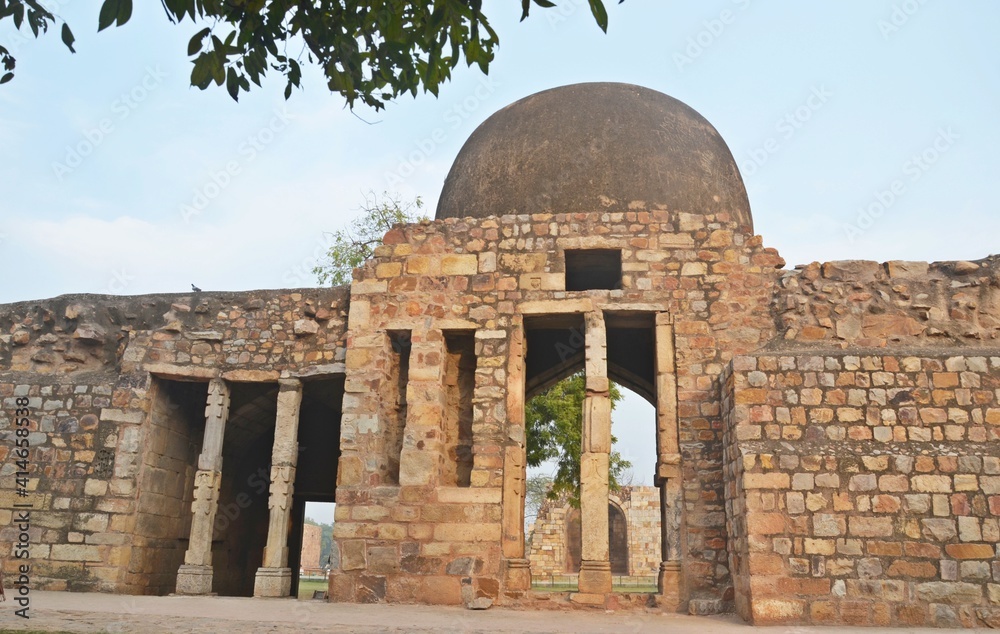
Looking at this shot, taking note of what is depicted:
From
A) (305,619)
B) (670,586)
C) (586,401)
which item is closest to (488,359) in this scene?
(586,401)

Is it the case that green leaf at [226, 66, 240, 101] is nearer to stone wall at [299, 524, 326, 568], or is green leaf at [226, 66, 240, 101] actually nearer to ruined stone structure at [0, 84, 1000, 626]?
ruined stone structure at [0, 84, 1000, 626]

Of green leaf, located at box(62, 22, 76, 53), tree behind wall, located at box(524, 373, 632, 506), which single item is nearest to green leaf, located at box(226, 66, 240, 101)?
green leaf, located at box(62, 22, 76, 53)

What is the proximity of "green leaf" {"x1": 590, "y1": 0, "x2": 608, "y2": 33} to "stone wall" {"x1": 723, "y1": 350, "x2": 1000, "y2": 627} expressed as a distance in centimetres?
465

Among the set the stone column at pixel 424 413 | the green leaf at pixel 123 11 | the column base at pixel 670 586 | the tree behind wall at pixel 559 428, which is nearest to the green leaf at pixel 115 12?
the green leaf at pixel 123 11

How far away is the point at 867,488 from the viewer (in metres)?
7.06

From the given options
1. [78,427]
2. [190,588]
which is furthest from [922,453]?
[78,427]

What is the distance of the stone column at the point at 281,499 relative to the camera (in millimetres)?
9195

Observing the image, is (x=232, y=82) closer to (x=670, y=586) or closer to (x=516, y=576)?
(x=516, y=576)

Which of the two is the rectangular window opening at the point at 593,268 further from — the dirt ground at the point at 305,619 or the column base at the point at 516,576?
the dirt ground at the point at 305,619

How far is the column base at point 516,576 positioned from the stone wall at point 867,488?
2.13 metres

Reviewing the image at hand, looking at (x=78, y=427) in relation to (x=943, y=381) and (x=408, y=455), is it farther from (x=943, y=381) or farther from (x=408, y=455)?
(x=943, y=381)

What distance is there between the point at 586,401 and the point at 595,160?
3149 mm

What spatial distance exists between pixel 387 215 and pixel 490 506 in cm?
1250

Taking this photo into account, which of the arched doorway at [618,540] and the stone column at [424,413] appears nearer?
the stone column at [424,413]
